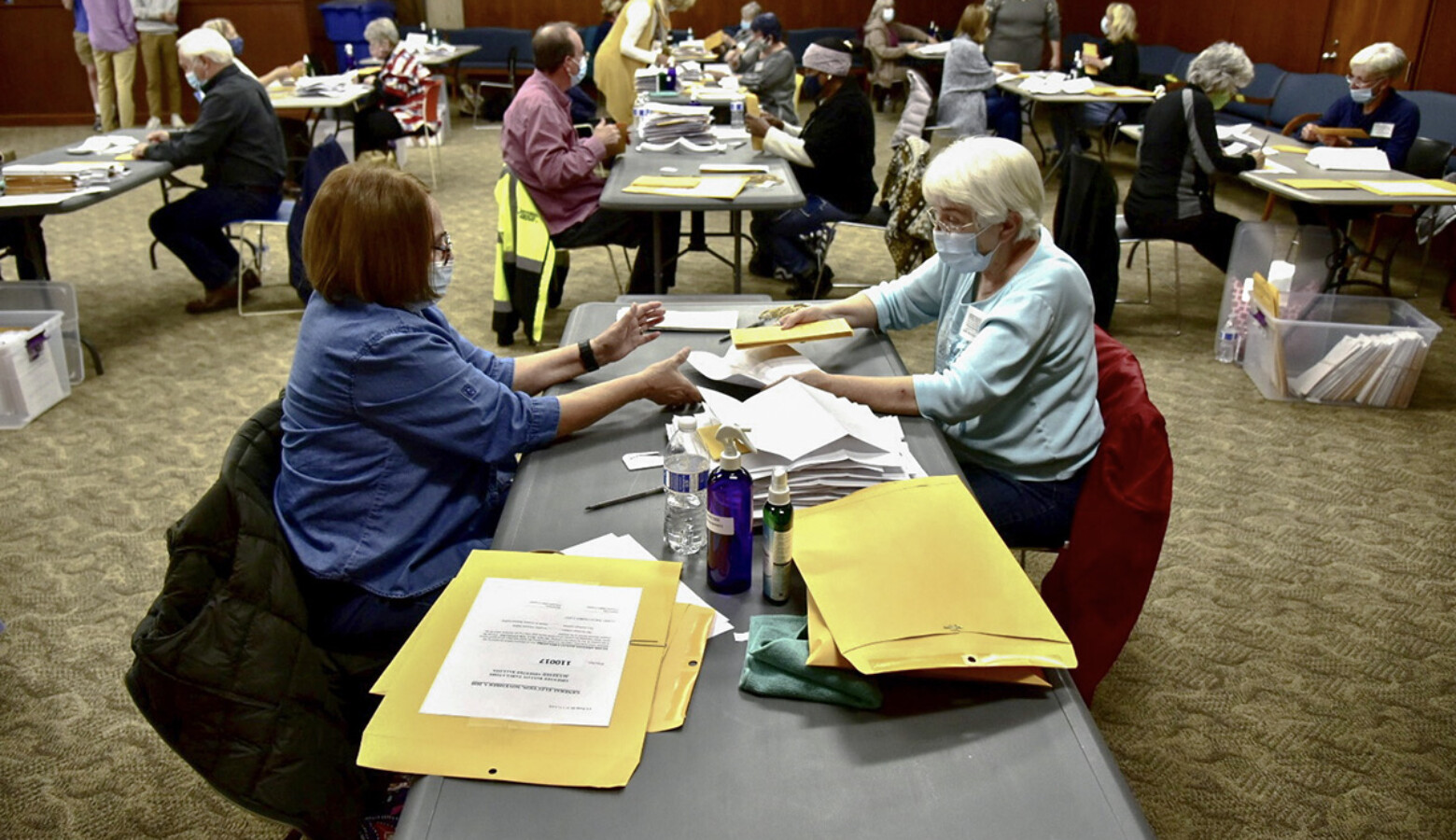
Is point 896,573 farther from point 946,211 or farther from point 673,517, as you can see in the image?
point 946,211

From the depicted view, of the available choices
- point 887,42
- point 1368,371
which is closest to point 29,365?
point 1368,371

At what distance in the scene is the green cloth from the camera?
4.11 feet

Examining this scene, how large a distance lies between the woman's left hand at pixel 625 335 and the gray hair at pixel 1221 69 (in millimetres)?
3708

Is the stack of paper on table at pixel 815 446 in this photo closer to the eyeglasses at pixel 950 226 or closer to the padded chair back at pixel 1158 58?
the eyeglasses at pixel 950 226

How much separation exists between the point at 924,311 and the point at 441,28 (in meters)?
11.5

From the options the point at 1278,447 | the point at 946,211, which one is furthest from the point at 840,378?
the point at 1278,447

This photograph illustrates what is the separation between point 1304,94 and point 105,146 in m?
8.33

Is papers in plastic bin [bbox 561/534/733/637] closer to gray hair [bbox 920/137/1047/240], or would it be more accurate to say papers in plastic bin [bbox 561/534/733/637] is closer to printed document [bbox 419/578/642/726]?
printed document [bbox 419/578/642/726]

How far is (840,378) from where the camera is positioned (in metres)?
2.07

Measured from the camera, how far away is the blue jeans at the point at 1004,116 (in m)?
8.69

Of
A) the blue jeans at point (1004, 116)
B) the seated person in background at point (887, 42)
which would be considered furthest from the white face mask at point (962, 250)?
the seated person in background at point (887, 42)

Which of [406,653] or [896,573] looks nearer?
[406,653]

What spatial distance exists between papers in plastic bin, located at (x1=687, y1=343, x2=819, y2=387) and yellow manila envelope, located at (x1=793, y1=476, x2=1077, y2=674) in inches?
20.9

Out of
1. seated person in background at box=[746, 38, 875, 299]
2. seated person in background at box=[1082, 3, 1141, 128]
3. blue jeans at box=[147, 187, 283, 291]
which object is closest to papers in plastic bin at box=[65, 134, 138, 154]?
blue jeans at box=[147, 187, 283, 291]
